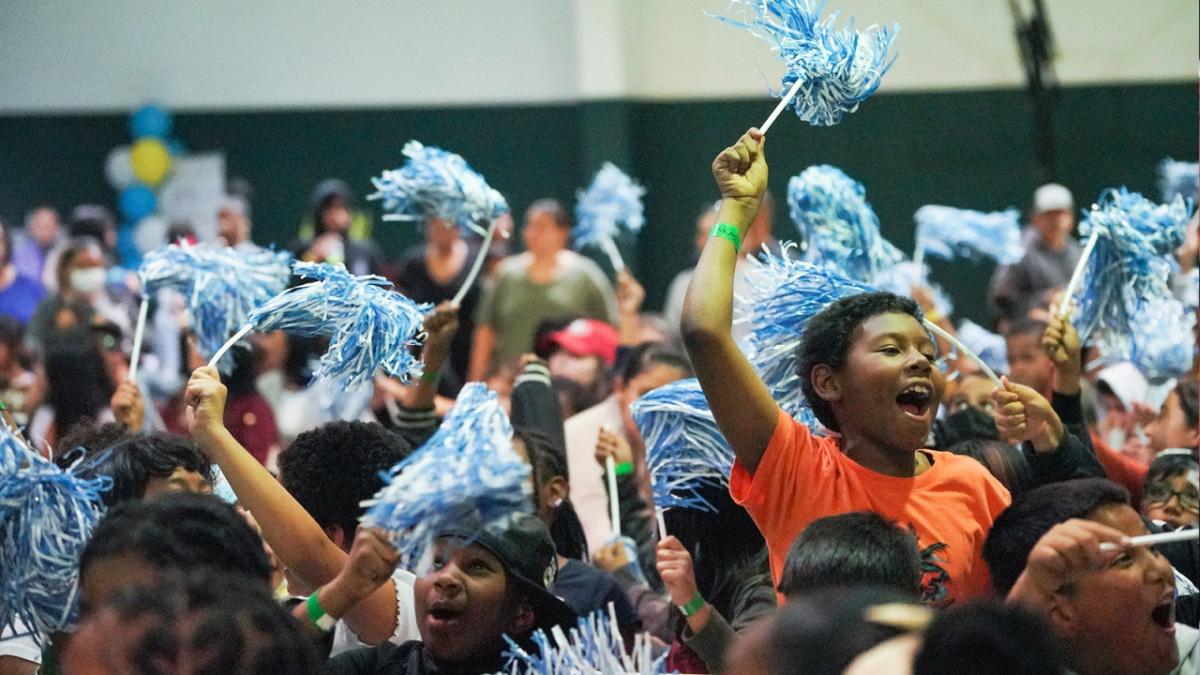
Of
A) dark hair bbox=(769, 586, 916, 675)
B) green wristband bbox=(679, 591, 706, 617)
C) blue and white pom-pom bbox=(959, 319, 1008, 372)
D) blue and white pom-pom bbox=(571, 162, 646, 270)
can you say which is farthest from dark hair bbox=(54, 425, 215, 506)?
blue and white pom-pom bbox=(571, 162, 646, 270)

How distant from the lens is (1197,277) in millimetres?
5156

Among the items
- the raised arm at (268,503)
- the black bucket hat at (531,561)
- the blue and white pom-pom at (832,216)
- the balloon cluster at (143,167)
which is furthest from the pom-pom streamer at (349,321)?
the balloon cluster at (143,167)

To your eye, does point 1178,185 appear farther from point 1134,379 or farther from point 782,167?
point 782,167

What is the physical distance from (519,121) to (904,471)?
32.3 feet

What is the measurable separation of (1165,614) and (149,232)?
437 inches

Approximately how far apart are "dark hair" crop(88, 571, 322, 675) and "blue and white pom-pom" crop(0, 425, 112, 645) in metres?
0.86

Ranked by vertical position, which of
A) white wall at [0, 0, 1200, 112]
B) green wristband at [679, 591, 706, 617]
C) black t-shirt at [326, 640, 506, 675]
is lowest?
black t-shirt at [326, 640, 506, 675]

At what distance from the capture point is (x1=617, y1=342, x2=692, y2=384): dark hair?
543cm

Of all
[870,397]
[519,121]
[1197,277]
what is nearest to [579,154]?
[519,121]

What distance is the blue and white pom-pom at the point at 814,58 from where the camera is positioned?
138 inches

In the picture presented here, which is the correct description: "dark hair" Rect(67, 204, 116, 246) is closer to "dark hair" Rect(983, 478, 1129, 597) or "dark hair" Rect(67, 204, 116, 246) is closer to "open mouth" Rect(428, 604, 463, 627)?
"open mouth" Rect(428, 604, 463, 627)

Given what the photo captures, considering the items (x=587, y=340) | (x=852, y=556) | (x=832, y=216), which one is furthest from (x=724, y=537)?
(x=587, y=340)

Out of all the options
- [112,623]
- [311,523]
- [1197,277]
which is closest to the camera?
[112,623]

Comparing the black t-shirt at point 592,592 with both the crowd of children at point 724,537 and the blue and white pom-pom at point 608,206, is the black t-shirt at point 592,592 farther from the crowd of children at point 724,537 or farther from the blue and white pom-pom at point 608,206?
the blue and white pom-pom at point 608,206
